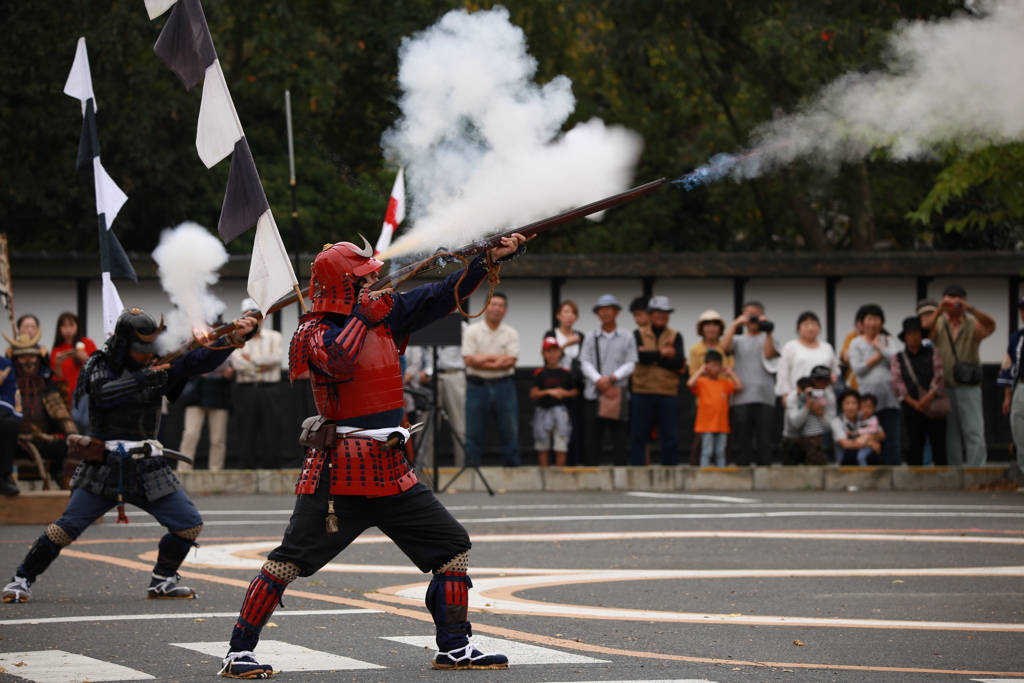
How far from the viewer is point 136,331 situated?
8.38 metres

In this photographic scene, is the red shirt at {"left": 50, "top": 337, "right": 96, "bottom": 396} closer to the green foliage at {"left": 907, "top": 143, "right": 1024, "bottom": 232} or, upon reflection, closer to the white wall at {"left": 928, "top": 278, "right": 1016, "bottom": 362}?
the green foliage at {"left": 907, "top": 143, "right": 1024, "bottom": 232}

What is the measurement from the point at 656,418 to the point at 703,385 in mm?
677

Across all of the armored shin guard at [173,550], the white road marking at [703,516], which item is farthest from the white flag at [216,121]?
the white road marking at [703,516]

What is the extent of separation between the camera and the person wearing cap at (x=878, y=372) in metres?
15.5

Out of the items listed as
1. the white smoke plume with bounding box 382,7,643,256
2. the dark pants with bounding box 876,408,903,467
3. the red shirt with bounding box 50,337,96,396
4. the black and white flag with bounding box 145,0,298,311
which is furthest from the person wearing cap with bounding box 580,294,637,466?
the black and white flag with bounding box 145,0,298,311

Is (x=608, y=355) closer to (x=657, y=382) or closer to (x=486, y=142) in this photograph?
(x=657, y=382)

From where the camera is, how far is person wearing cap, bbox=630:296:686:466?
15.2 m

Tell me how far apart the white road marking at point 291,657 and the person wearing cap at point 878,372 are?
10.5 metres

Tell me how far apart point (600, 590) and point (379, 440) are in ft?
9.03

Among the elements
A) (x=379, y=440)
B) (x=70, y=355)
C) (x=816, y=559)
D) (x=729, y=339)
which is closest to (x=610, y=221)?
(x=729, y=339)

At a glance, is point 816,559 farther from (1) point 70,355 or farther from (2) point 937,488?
(1) point 70,355

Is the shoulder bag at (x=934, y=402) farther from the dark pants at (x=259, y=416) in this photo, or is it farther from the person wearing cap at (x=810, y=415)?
the dark pants at (x=259, y=416)

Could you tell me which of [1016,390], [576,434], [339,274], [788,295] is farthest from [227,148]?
[788,295]

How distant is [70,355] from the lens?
1488 cm
